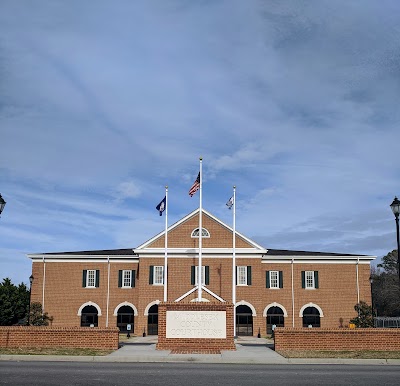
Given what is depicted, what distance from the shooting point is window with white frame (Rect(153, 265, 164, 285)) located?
150ft

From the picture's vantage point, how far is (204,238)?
46000 millimetres

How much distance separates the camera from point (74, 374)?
16141 mm

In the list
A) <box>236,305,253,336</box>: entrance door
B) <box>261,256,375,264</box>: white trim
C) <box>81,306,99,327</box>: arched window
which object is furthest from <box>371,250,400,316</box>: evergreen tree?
<box>81,306,99,327</box>: arched window

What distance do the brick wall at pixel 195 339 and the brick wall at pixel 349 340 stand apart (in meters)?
3.53

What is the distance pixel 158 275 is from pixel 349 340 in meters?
24.1

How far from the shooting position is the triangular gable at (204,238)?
46.1 meters

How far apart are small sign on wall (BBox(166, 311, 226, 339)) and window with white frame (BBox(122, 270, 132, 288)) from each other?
21.3m

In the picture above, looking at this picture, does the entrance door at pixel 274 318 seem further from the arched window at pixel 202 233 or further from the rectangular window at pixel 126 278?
the rectangular window at pixel 126 278

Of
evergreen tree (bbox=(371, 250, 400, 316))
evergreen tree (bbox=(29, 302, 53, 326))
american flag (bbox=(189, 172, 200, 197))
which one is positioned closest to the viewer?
american flag (bbox=(189, 172, 200, 197))

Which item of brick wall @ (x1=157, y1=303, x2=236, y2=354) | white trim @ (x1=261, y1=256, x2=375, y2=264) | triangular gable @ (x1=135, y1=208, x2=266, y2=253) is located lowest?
brick wall @ (x1=157, y1=303, x2=236, y2=354)

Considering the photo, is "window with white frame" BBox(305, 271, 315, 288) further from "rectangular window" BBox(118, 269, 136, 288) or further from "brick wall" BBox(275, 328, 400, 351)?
"brick wall" BBox(275, 328, 400, 351)

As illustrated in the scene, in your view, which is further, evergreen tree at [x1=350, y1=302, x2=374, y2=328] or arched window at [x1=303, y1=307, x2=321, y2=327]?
arched window at [x1=303, y1=307, x2=321, y2=327]

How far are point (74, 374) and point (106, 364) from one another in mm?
3585

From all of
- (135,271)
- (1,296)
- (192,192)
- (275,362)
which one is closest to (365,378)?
(275,362)
